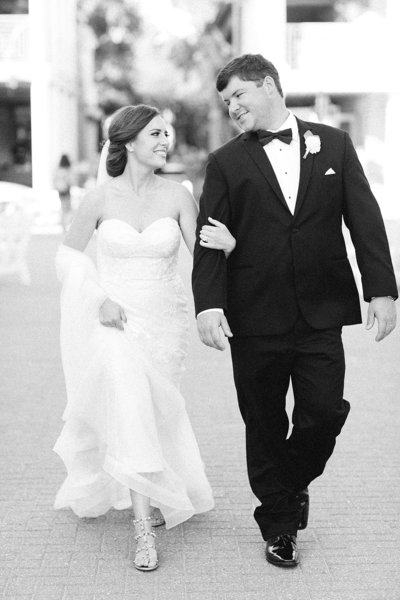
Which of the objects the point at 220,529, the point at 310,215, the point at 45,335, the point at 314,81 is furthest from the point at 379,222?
the point at 314,81

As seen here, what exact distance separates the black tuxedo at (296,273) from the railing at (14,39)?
24.5 m

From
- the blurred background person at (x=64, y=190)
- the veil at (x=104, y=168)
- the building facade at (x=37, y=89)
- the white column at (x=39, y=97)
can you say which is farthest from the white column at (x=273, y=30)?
the veil at (x=104, y=168)

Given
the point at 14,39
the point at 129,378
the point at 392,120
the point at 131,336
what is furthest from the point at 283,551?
the point at 14,39

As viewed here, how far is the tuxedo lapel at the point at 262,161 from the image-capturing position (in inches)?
151

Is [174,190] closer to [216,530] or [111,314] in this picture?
[111,314]

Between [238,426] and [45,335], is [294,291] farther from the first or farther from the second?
[45,335]

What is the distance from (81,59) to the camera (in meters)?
47.0

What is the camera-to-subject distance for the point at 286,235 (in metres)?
3.86

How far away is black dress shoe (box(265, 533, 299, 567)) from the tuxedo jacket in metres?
0.88

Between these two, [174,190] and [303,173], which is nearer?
[303,173]

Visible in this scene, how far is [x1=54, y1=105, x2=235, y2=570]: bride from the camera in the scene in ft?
13.7

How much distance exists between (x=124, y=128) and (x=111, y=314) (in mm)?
843

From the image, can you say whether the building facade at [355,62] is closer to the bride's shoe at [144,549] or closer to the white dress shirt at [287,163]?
the white dress shirt at [287,163]

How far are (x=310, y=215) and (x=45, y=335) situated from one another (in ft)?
21.7
